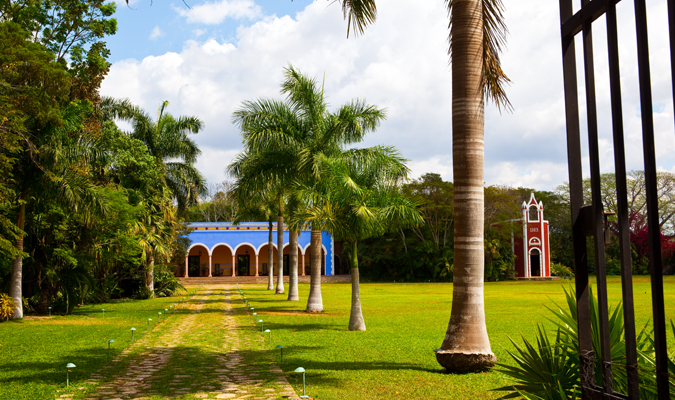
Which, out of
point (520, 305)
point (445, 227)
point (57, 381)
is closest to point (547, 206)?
point (445, 227)

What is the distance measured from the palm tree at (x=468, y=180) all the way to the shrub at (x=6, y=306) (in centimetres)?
1261

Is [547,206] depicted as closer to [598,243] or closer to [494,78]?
[494,78]

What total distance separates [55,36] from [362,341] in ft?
34.8

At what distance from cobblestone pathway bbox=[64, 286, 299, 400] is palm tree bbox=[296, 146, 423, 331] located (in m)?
2.75

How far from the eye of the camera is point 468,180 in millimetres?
7324

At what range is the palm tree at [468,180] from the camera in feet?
23.6

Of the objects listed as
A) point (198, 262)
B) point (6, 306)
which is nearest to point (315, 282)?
point (6, 306)

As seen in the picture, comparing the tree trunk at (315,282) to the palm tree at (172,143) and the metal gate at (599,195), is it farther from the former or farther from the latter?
the metal gate at (599,195)

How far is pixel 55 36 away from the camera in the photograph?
14.0 m

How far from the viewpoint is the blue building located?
46.4 meters

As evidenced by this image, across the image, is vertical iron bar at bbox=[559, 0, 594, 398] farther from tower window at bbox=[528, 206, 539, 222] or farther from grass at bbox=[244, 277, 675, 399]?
tower window at bbox=[528, 206, 539, 222]

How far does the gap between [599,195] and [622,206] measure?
0.20m

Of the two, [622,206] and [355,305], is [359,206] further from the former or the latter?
[622,206]

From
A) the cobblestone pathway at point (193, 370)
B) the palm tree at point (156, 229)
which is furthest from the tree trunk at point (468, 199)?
the palm tree at point (156, 229)
